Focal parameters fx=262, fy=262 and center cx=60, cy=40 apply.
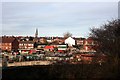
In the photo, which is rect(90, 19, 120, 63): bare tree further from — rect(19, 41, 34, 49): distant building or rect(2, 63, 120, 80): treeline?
rect(19, 41, 34, 49): distant building

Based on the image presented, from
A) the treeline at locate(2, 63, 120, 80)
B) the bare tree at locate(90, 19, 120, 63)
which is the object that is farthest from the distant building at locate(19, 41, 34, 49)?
the treeline at locate(2, 63, 120, 80)

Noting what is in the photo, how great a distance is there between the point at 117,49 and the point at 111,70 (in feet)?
4.50

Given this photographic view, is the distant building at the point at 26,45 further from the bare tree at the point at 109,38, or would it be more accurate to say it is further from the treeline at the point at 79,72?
the treeline at the point at 79,72

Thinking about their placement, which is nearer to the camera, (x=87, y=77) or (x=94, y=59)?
(x=87, y=77)

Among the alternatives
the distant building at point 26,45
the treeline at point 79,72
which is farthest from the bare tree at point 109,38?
the distant building at point 26,45

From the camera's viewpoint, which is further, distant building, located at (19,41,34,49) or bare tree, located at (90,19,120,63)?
distant building, located at (19,41,34,49)

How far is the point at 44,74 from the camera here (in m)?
16.7

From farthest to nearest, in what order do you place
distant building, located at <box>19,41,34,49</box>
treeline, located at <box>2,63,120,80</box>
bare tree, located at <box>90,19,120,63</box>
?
distant building, located at <box>19,41,34,49</box>, bare tree, located at <box>90,19,120,63</box>, treeline, located at <box>2,63,120,80</box>

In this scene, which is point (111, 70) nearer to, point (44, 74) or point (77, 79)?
point (77, 79)

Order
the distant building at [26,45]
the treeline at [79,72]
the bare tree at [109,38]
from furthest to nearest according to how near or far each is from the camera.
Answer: the distant building at [26,45] < the bare tree at [109,38] < the treeline at [79,72]

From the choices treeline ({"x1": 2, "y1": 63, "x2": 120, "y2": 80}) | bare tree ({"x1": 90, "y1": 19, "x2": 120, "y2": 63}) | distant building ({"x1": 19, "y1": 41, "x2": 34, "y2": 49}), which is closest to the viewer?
treeline ({"x1": 2, "y1": 63, "x2": 120, "y2": 80})

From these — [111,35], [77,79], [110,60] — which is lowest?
[77,79]

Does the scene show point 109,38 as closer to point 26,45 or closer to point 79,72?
point 79,72

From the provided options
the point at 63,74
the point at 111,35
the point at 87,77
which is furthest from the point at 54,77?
the point at 111,35
